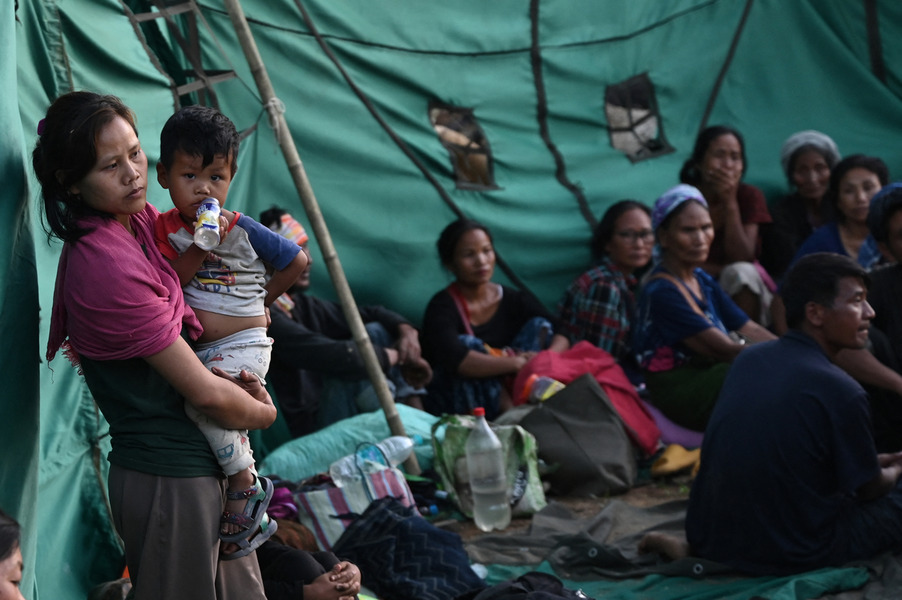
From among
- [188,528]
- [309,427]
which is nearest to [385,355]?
[309,427]

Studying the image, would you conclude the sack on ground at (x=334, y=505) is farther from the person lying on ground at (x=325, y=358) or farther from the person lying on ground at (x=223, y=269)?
the person lying on ground at (x=223, y=269)

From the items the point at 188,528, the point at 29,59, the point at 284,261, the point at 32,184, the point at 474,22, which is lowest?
the point at 188,528

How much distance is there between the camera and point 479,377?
5.28m

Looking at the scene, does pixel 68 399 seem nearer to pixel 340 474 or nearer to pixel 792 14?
pixel 340 474

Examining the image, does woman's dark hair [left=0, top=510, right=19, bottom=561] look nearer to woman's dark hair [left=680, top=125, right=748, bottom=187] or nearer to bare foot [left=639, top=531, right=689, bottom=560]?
bare foot [left=639, top=531, right=689, bottom=560]

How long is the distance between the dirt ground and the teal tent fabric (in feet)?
5.00

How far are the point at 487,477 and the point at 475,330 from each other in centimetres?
118

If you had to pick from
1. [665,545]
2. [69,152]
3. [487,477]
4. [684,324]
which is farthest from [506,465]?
[69,152]

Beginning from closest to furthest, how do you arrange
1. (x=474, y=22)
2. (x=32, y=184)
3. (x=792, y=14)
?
(x=32, y=184) < (x=474, y=22) < (x=792, y=14)

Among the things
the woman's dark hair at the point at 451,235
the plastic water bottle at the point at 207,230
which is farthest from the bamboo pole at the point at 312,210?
the plastic water bottle at the point at 207,230

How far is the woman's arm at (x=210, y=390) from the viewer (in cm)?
216

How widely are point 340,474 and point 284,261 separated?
1.81 metres

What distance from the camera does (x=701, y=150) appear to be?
6.14 m

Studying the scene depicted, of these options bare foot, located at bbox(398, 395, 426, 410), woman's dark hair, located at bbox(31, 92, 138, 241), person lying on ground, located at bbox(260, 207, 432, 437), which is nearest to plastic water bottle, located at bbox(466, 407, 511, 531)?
person lying on ground, located at bbox(260, 207, 432, 437)
